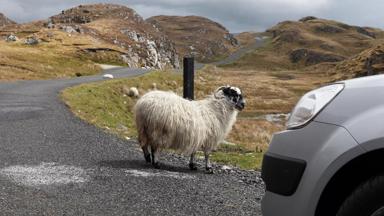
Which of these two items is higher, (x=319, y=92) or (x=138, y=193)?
(x=319, y=92)

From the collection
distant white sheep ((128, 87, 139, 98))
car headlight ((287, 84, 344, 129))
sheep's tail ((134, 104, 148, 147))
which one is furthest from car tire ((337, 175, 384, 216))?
distant white sheep ((128, 87, 139, 98))

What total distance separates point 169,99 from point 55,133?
5197 mm

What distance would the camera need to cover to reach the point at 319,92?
496cm

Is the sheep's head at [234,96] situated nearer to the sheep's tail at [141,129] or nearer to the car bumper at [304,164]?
the sheep's tail at [141,129]

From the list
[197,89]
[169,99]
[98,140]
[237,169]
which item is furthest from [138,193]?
[197,89]

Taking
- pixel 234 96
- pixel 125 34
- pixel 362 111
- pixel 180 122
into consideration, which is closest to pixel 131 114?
A: pixel 234 96

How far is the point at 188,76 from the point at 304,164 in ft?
40.9

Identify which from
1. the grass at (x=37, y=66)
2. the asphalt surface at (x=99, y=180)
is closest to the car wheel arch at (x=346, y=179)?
the asphalt surface at (x=99, y=180)

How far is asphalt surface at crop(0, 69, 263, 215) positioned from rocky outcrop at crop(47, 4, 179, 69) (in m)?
82.2

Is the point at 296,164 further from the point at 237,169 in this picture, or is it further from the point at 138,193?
the point at 237,169

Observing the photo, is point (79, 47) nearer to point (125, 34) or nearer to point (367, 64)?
point (125, 34)

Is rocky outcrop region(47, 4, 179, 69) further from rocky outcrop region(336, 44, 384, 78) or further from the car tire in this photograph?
the car tire

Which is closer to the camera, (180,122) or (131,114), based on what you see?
(180,122)

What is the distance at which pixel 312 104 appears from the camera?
4848 mm
